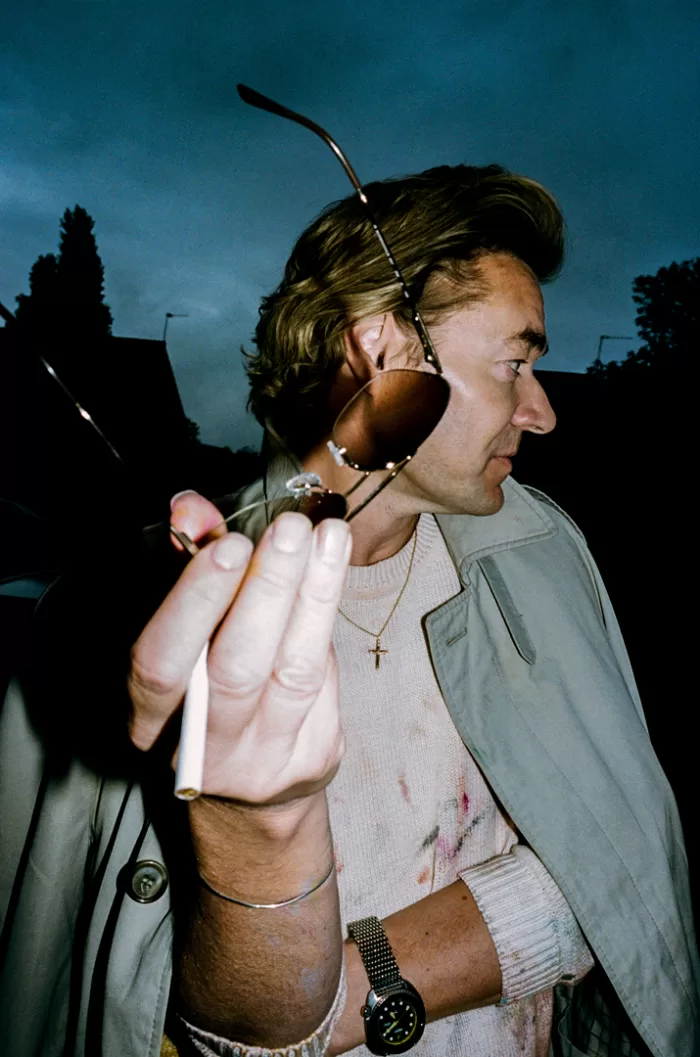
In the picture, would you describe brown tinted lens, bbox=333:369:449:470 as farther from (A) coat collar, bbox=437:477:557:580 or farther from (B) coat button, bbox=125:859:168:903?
(B) coat button, bbox=125:859:168:903

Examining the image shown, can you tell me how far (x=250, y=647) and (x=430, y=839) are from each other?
127 cm

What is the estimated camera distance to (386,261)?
228 cm

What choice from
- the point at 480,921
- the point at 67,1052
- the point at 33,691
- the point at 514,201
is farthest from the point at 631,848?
the point at 514,201

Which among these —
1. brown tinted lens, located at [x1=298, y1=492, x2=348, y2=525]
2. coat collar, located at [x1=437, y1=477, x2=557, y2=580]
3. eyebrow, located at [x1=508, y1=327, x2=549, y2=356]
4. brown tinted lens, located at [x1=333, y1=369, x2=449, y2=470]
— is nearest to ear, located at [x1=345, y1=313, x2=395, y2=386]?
eyebrow, located at [x1=508, y1=327, x2=549, y2=356]

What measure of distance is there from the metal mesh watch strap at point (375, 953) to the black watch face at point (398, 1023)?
0.04 meters

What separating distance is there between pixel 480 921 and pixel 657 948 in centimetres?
57

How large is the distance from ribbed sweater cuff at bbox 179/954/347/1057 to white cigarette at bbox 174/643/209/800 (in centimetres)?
83

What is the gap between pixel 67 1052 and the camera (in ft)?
4.88

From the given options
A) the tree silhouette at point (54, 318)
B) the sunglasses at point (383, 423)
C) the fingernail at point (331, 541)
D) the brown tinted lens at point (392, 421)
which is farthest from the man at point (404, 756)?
the tree silhouette at point (54, 318)

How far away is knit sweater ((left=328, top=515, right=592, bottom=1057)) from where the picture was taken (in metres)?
1.58

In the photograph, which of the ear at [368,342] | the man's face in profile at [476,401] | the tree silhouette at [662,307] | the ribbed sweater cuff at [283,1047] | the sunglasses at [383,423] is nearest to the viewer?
the ribbed sweater cuff at [283,1047]

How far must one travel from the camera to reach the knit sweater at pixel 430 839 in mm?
1580

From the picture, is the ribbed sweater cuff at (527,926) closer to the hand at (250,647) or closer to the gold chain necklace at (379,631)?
the gold chain necklace at (379,631)

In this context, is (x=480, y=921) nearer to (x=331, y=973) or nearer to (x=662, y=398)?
(x=331, y=973)
